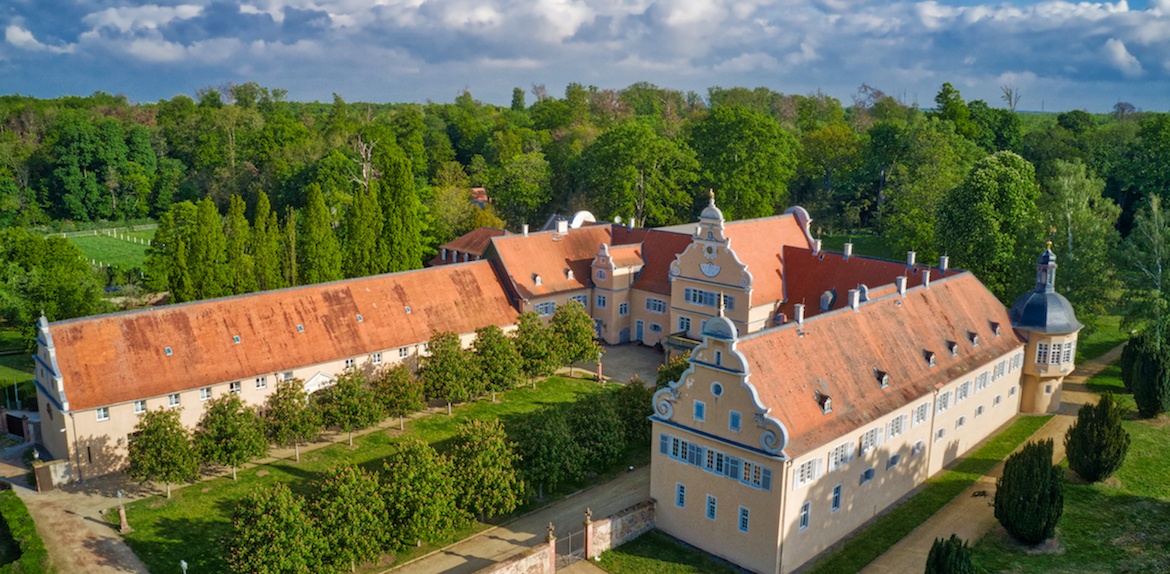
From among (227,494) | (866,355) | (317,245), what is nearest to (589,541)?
(866,355)

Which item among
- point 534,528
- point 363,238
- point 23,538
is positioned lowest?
point 534,528

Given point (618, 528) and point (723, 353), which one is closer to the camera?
point (723, 353)

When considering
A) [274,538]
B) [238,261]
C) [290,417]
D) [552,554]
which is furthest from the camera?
[238,261]

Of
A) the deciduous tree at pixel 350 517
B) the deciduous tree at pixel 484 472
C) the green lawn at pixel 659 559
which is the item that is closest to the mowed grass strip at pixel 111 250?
the deciduous tree at pixel 484 472

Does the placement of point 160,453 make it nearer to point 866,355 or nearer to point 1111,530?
point 866,355

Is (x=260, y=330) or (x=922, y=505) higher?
(x=260, y=330)

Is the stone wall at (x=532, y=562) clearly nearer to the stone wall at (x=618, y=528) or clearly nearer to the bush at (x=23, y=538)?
the stone wall at (x=618, y=528)
